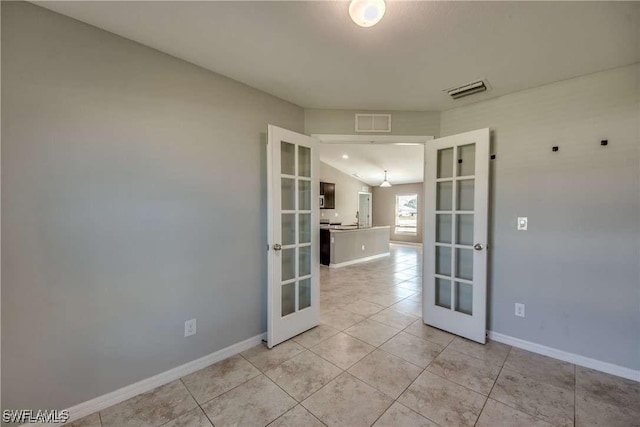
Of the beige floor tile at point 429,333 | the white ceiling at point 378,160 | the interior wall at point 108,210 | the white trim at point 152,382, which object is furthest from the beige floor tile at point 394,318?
the white ceiling at point 378,160

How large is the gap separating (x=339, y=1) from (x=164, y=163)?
1.59 metres

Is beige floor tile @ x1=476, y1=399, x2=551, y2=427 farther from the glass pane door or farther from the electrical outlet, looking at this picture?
the electrical outlet

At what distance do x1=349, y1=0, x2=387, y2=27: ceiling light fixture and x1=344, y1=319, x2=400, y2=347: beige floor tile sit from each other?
2596mm

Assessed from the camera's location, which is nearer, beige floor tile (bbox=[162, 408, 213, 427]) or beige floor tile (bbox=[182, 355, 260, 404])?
beige floor tile (bbox=[162, 408, 213, 427])

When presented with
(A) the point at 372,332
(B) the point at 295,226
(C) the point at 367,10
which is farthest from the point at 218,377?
(C) the point at 367,10

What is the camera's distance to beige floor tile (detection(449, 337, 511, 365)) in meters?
2.24

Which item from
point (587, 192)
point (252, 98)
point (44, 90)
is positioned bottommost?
point (587, 192)

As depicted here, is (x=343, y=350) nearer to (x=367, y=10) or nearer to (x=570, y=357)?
(x=570, y=357)

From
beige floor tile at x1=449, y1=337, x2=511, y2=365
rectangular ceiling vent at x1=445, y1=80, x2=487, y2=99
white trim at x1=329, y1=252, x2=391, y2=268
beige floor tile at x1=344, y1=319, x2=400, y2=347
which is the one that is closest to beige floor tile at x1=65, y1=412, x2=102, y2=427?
beige floor tile at x1=344, y1=319, x2=400, y2=347

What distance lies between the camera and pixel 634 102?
1.94 m

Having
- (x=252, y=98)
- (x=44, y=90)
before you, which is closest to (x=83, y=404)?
(x=44, y=90)

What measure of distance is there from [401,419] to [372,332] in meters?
1.17

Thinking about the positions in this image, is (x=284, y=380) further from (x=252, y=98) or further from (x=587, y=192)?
(x=587, y=192)

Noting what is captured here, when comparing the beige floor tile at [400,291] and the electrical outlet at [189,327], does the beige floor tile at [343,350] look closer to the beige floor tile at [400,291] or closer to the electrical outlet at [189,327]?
the electrical outlet at [189,327]
